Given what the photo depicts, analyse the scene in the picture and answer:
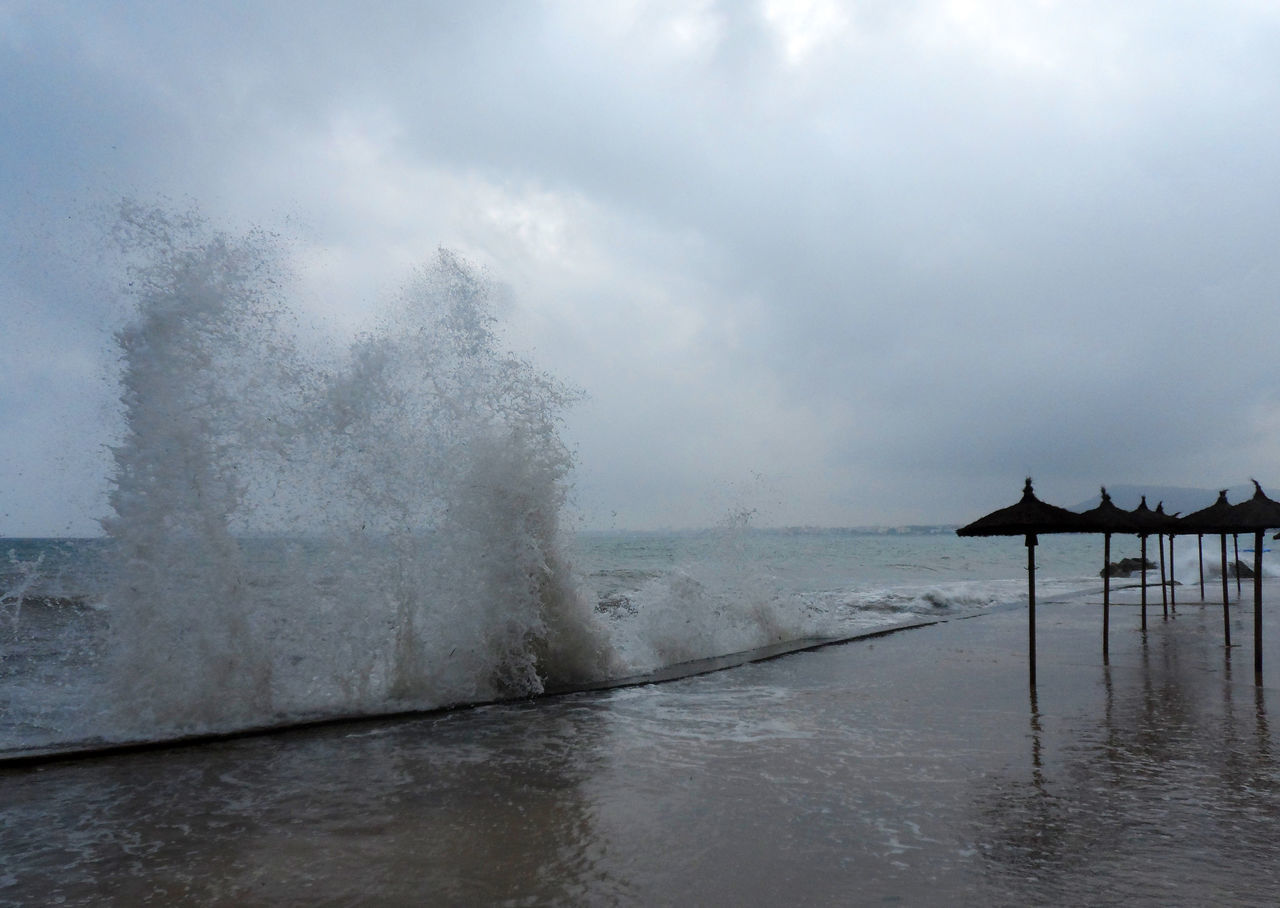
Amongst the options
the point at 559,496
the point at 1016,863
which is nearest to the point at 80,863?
the point at 1016,863

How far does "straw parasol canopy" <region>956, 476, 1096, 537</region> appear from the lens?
1030 centimetres

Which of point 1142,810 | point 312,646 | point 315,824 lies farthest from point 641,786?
point 312,646

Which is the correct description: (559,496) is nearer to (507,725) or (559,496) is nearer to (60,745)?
(507,725)

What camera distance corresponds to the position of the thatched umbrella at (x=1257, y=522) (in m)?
11.1

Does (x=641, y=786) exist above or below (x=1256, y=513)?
below

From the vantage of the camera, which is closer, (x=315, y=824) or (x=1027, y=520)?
(x=315, y=824)

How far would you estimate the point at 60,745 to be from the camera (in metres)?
8.23

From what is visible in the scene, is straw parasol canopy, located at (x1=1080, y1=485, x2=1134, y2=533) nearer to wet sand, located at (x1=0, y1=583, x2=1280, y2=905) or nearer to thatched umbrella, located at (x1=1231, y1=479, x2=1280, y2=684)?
thatched umbrella, located at (x1=1231, y1=479, x2=1280, y2=684)

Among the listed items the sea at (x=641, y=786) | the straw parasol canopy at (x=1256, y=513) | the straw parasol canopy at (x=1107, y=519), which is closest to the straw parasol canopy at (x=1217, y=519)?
the straw parasol canopy at (x=1256, y=513)

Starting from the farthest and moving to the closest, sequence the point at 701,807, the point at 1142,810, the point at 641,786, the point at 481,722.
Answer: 1. the point at 481,722
2. the point at 641,786
3. the point at 701,807
4. the point at 1142,810

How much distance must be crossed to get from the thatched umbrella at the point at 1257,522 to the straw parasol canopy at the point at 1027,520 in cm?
286

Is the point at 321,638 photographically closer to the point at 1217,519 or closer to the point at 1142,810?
the point at 1142,810

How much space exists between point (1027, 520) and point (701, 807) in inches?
258

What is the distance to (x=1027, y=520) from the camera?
10281mm
